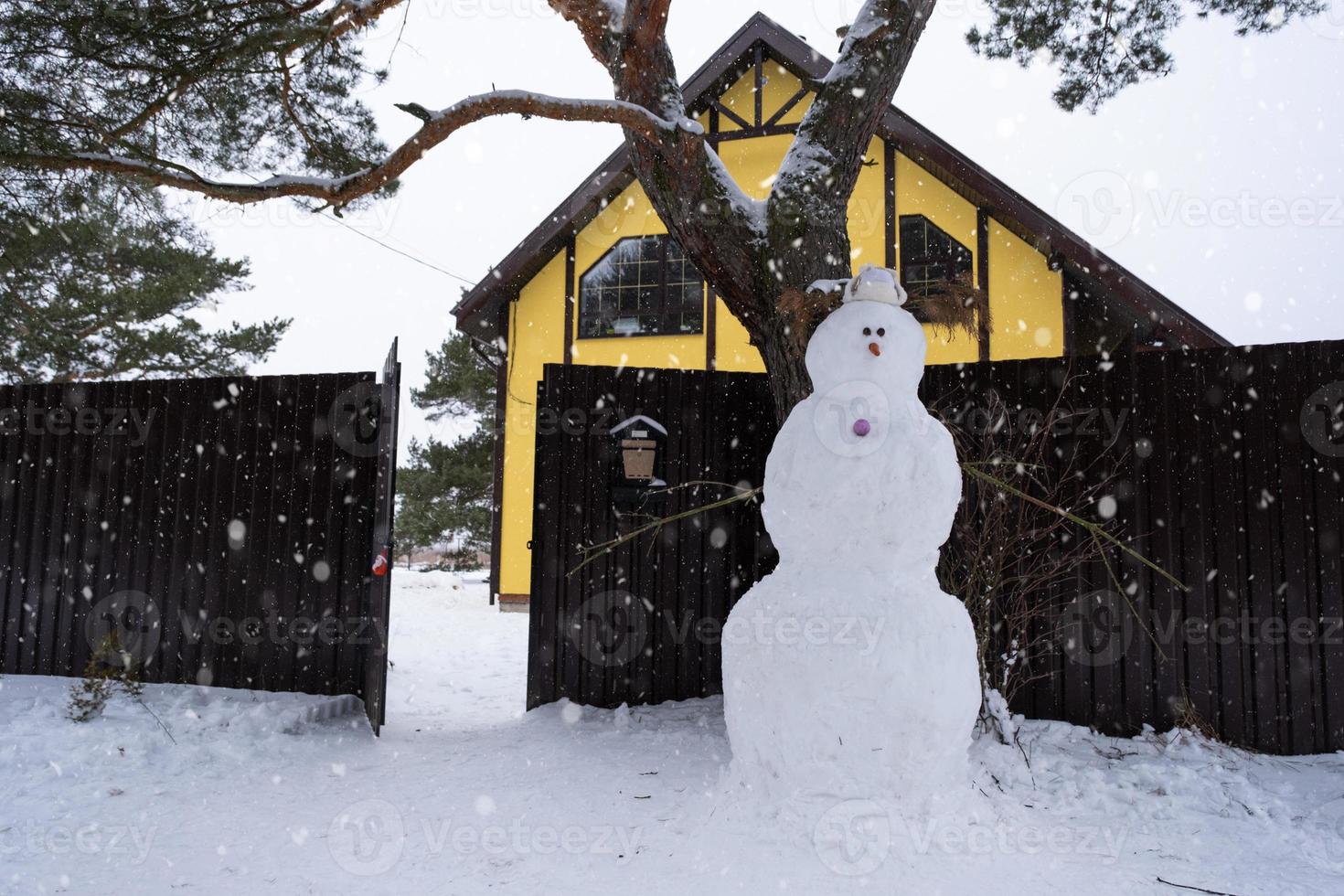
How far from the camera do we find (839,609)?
10.2 feet

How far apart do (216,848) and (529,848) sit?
1.21 meters

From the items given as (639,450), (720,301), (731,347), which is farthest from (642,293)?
(639,450)

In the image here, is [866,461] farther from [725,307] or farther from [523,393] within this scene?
[523,393]

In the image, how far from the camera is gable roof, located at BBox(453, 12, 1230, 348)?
8.32 meters

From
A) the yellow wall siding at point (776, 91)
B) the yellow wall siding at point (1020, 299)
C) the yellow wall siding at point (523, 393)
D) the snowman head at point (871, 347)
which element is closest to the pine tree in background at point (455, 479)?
the yellow wall siding at point (523, 393)

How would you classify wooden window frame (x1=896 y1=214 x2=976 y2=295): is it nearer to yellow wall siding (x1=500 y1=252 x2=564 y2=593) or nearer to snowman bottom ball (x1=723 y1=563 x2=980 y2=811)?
yellow wall siding (x1=500 y1=252 x2=564 y2=593)

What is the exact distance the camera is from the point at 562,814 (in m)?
3.49

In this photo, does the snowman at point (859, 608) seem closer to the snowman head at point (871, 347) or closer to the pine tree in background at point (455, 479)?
the snowman head at point (871, 347)

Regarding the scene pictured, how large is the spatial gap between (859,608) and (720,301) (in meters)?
7.51

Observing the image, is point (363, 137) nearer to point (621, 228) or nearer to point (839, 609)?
point (621, 228)

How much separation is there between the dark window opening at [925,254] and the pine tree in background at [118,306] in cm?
804

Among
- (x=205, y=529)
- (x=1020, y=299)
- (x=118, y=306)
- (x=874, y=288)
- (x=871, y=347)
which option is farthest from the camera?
(x=118, y=306)

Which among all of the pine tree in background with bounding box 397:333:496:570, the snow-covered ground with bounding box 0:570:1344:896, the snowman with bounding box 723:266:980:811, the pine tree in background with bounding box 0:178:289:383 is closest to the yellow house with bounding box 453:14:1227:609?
the pine tree in background with bounding box 0:178:289:383

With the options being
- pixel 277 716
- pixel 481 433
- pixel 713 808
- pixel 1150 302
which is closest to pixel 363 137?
pixel 277 716
